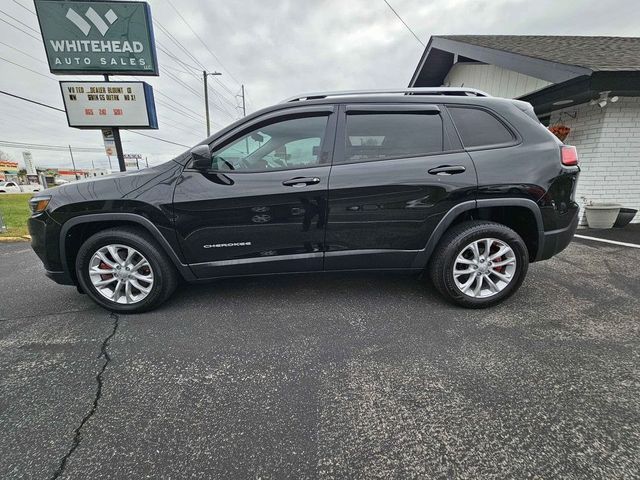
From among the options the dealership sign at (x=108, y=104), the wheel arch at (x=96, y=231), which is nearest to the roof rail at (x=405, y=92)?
the wheel arch at (x=96, y=231)

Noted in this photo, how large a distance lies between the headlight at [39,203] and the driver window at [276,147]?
152 centimetres

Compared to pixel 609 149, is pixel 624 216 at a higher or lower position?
lower

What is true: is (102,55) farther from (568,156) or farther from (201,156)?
(568,156)

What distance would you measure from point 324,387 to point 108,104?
8.11 m

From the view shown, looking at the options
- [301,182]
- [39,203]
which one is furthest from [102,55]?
[301,182]

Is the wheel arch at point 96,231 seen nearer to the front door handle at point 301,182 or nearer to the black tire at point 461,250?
the front door handle at point 301,182

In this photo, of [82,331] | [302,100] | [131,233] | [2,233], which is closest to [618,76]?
[302,100]

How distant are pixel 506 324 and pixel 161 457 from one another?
2.62m

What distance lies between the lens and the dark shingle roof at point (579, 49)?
17.8ft

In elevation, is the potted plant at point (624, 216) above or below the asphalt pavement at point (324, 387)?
A: above

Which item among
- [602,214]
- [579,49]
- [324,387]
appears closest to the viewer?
[324,387]

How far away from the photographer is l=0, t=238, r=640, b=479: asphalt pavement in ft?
4.76

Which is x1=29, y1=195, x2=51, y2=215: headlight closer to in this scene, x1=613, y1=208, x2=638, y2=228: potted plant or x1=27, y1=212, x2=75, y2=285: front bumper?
x1=27, y1=212, x2=75, y2=285: front bumper

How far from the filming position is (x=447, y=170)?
260cm
